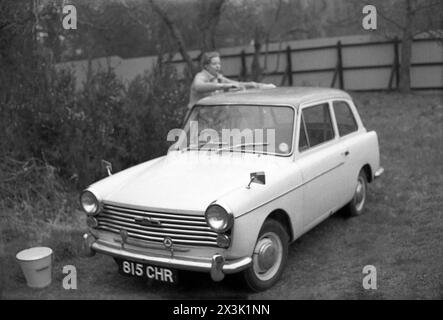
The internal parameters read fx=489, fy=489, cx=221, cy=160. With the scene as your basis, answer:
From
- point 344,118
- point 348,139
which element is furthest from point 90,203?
point 344,118

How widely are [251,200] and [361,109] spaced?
30.2 feet

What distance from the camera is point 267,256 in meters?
3.79

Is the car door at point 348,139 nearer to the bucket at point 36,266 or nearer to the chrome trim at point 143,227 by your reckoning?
the chrome trim at point 143,227

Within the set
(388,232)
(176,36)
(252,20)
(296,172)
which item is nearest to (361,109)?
(252,20)

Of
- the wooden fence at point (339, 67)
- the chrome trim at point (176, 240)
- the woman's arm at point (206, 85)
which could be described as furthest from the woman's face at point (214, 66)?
the wooden fence at point (339, 67)

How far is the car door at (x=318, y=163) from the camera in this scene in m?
4.39

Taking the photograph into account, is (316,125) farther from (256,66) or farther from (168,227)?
(256,66)

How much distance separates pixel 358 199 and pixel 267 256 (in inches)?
87.2

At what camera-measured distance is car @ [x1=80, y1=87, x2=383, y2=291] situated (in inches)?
139

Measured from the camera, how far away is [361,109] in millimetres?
12078

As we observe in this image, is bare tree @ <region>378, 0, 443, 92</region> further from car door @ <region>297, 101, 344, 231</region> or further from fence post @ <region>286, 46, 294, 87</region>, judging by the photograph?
car door @ <region>297, 101, 344, 231</region>

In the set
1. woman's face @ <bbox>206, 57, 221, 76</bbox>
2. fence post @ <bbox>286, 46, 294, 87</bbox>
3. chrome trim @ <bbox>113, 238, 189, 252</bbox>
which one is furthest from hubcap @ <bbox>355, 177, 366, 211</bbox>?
fence post @ <bbox>286, 46, 294, 87</bbox>

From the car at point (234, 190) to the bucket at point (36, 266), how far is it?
35cm
